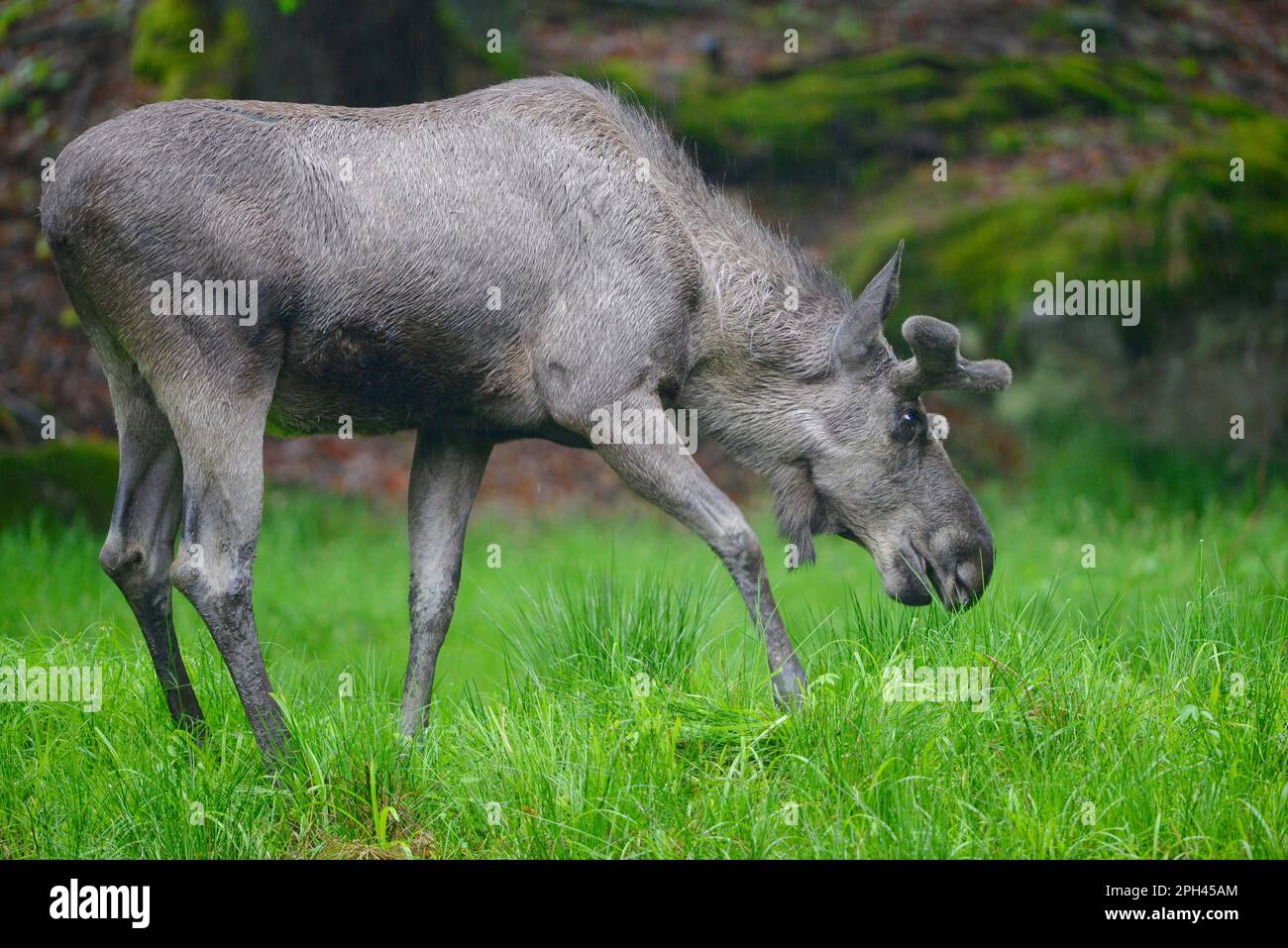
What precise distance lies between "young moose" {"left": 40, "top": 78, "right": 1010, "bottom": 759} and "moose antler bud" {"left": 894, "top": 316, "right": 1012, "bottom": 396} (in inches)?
0.5

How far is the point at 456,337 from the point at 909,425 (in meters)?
1.76

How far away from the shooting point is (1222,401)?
409 inches

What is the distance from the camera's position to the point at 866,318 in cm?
539

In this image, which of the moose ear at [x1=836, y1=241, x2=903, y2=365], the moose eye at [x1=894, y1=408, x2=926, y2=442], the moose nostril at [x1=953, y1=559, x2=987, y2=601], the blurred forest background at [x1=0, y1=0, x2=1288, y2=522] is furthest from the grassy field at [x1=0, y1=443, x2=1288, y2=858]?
the blurred forest background at [x1=0, y1=0, x2=1288, y2=522]

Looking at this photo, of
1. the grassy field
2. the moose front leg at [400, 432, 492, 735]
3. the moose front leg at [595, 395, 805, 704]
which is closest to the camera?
the grassy field

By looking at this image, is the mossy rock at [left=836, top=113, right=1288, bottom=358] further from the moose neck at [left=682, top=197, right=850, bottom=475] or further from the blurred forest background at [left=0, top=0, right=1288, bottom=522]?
the moose neck at [left=682, top=197, right=850, bottom=475]

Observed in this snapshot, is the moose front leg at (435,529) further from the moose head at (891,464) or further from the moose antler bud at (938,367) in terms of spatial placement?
the moose antler bud at (938,367)

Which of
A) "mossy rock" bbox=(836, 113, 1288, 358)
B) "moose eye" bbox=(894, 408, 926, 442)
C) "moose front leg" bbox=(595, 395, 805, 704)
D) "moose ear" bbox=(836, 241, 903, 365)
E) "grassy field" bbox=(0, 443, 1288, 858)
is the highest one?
"mossy rock" bbox=(836, 113, 1288, 358)

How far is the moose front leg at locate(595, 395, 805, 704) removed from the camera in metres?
4.94

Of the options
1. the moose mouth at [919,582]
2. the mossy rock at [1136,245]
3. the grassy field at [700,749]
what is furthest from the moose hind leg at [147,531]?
the mossy rock at [1136,245]

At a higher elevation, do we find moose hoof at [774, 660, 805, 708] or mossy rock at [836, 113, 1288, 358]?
mossy rock at [836, 113, 1288, 358]

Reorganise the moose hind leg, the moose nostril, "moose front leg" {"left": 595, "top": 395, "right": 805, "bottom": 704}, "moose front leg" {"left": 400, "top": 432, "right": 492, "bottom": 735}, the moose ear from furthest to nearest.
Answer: "moose front leg" {"left": 400, "top": 432, "right": 492, "bottom": 735}
the moose nostril
the moose ear
the moose hind leg
"moose front leg" {"left": 595, "top": 395, "right": 805, "bottom": 704}

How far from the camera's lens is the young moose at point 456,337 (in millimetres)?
4762

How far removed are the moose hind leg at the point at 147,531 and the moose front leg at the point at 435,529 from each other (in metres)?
0.88
